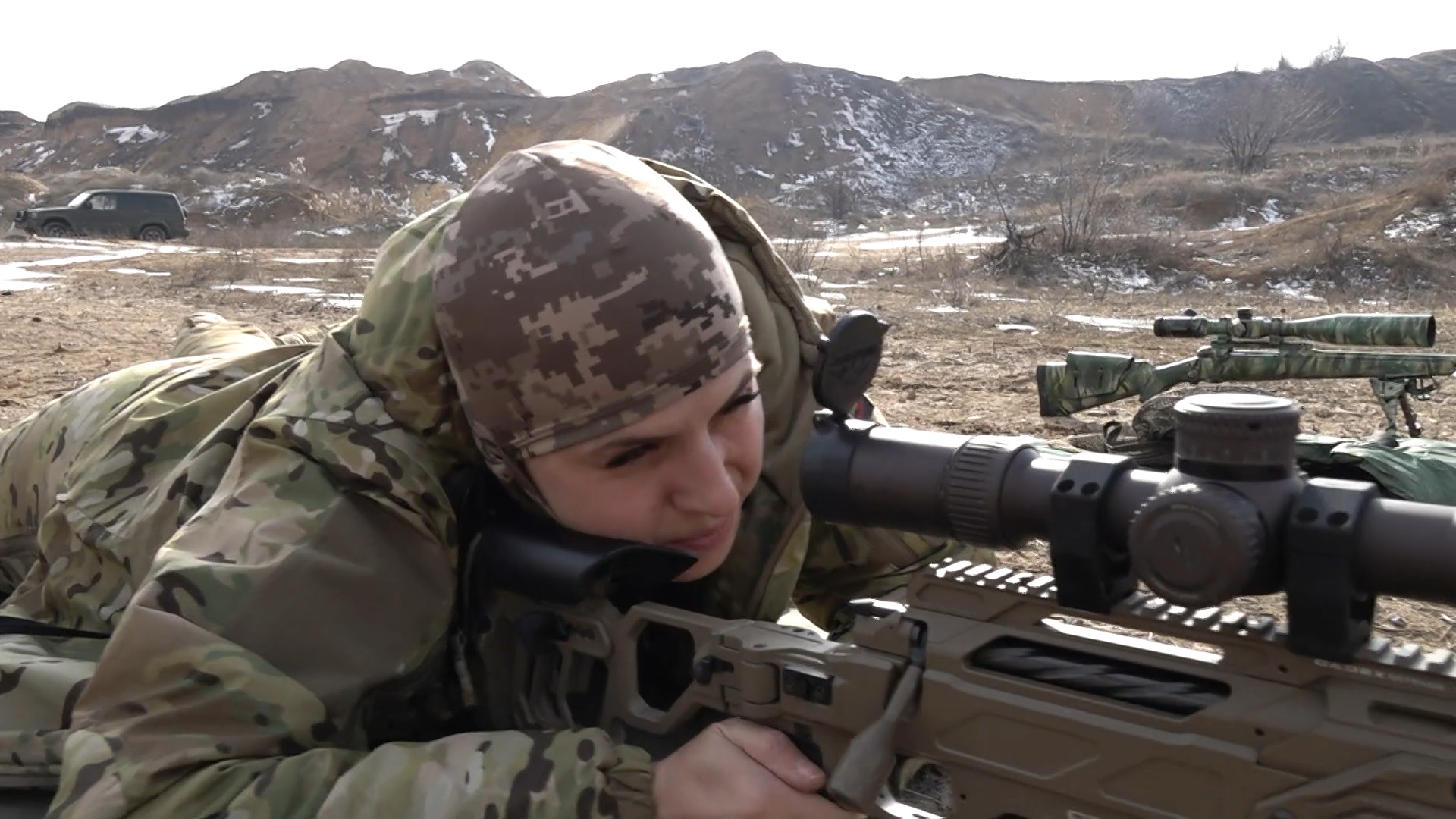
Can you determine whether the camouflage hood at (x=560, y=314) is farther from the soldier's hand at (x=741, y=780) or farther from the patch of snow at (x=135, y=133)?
the patch of snow at (x=135, y=133)

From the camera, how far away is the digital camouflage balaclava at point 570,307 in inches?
79.0

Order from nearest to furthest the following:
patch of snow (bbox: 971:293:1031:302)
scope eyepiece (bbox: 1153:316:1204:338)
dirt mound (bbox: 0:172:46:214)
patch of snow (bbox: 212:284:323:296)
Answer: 1. scope eyepiece (bbox: 1153:316:1204:338)
2. patch of snow (bbox: 971:293:1031:302)
3. patch of snow (bbox: 212:284:323:296)
4. dirt mound (bbox: 0:172:46:214)

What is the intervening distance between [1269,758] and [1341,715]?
0.10 meters

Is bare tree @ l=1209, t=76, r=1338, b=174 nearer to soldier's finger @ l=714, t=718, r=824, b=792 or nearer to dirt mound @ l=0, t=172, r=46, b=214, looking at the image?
soldier's finger @ l=714, t=718, r=824, b=792

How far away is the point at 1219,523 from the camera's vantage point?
1.40 metres

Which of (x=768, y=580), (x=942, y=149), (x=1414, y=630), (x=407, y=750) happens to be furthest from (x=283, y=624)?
(x=942, y=149)

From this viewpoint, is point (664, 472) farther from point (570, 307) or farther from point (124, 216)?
point (124, 216)

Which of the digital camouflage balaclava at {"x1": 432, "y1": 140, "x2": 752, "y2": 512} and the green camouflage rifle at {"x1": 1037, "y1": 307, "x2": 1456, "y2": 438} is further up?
the digital camouflage balaclava at {"x1": 432, "y1": 140, "x2": 752, "y2": 512}

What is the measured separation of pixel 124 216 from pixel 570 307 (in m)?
31.3

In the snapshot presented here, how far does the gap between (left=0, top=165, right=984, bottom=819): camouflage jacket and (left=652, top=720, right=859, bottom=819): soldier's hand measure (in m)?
0.06

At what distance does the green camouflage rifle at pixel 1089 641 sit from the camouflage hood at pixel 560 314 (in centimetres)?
25

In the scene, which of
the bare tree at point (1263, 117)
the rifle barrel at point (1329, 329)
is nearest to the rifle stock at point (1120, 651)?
the rifle barrel at point (1329, 329)

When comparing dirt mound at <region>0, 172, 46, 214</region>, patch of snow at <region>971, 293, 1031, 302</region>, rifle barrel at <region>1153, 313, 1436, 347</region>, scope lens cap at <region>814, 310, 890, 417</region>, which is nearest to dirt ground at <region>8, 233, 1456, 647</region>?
patch of snow at <region>971, 293, 1031, 302</region>

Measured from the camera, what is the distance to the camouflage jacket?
188cm
